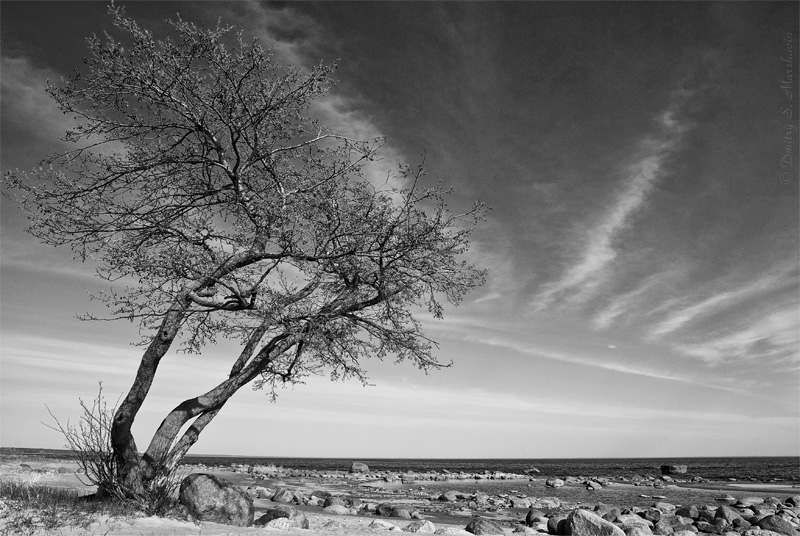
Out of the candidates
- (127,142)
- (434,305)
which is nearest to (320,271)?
(434,305)

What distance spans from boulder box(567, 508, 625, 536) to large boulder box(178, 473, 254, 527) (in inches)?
440

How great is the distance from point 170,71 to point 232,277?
5.07 metres

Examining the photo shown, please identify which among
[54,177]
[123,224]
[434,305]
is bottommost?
[434,305]

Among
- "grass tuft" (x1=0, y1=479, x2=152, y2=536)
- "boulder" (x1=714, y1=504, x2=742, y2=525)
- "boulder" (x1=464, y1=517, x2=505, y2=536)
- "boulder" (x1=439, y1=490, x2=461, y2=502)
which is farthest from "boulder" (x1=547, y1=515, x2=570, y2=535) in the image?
"grass tuft" (x1=0, y1=479, x2=152, y2=536)

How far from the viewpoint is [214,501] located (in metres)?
12.4

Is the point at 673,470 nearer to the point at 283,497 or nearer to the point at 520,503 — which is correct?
the point at 520,503

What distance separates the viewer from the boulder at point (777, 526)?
19.9 meters

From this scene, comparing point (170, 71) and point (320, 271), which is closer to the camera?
point (170, 71)

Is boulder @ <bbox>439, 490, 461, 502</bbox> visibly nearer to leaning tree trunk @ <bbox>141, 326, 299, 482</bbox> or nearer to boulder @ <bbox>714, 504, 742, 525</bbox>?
boulder @ <bbox>714, 504, 742, 525</bbox>

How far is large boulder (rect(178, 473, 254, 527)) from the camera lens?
39.9 feet

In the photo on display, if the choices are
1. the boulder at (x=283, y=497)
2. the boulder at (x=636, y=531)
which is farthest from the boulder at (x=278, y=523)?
the boulder at (x=283, y=497)

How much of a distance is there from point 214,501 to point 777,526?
72.2 feet

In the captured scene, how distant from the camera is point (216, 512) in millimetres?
12250

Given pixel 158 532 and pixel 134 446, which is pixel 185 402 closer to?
pixel 134 446
